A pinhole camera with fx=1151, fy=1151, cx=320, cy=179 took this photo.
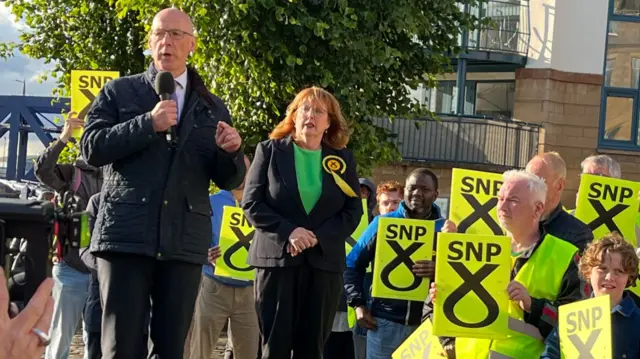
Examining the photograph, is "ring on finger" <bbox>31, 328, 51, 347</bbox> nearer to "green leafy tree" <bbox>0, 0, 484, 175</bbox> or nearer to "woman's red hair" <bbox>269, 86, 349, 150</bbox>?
"woman's red hair" <bbox>269, 86, 349, 150</bbox>

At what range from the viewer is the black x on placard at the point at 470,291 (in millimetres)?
5766

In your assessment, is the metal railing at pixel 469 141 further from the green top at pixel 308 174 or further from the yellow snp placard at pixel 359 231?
the green top at pixel 308 174

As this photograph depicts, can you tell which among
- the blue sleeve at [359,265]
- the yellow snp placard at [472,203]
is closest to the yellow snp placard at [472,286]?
the yellow snp placard at [472,203]

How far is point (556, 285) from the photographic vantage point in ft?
19.1

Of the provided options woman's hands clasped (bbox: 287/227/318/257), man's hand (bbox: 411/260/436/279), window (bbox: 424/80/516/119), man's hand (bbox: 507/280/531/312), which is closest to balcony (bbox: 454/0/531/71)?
window (bbox: 424/80/516/119)

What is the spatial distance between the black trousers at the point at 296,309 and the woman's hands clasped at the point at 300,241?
17 centimetres

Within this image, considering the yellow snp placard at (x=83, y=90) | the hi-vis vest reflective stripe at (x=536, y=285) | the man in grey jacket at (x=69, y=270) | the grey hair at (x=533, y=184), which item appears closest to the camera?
the hi-vis vest reflective stripe at (x=536, y=285)

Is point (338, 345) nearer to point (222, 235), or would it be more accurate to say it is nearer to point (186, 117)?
point (222, 235)

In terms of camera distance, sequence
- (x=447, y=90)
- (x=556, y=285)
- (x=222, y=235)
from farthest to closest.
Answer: (x=447, y=90) < (x=222, y=235) < (x=556, y=285)

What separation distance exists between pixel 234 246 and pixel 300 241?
2195 mm

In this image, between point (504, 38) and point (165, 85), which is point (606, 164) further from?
point (504, 38)

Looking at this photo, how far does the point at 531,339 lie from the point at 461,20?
8.91 metres

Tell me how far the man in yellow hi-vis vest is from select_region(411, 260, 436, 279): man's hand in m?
1.17

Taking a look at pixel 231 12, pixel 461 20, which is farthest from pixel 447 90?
pixel 231 12
